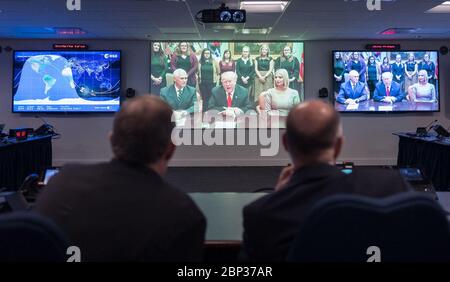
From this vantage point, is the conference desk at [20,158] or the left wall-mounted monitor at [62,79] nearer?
the conference desk at [20,158]

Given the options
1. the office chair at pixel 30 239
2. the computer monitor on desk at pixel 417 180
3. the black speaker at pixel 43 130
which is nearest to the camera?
the office chair at pixel 30 239

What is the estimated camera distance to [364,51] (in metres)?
6.91

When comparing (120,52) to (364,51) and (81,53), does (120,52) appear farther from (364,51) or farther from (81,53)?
(364,51)

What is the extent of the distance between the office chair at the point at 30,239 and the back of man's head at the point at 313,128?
28.6 inches

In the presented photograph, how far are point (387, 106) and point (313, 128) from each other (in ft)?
22.1

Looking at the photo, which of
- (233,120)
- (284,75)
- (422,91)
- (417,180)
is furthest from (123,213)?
(422,91)

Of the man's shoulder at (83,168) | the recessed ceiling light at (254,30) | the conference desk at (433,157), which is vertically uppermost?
the recessed ceiling light at (254,30)

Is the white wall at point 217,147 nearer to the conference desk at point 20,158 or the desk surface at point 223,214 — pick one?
the conference desk at point 20,158

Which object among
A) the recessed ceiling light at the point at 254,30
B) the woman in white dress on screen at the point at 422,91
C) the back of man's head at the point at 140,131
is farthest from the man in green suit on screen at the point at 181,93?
the back of man's head at the point at 140,131

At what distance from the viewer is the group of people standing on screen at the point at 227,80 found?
6.94 metres

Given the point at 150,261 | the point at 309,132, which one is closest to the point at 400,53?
the point at 309,132

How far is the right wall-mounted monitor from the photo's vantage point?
6902mm

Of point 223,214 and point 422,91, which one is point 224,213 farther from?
point 422,91

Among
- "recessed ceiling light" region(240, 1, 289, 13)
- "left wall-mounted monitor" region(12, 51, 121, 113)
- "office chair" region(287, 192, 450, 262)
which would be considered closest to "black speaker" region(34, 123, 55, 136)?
"left wall-mounted monitor" region(12, 51, 121, 113)
